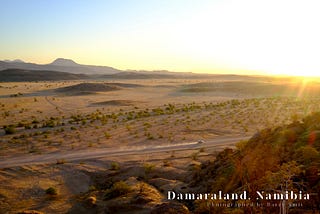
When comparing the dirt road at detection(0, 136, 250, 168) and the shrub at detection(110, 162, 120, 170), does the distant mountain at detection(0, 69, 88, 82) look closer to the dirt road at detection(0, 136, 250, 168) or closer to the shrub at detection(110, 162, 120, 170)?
the dirt road at detection(0, 136, 250, 168)

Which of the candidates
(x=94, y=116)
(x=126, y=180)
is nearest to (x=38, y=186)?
(x=126, y=180)

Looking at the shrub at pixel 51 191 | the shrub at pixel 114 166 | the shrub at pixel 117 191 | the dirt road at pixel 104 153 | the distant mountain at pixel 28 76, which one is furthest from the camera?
the distant mountain at pixel 28 76

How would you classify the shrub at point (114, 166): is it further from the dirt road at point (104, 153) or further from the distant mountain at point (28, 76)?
the distant mountain at point (28, 76)

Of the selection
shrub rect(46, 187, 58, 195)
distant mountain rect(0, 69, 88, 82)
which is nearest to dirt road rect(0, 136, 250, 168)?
shrub rect(46, 187, 58, 195)

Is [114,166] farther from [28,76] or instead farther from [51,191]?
[28,76]

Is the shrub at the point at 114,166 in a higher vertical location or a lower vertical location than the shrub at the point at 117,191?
lower

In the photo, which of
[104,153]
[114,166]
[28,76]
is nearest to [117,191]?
[114,166]

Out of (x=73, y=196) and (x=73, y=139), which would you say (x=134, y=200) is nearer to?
(x=73, y=196)

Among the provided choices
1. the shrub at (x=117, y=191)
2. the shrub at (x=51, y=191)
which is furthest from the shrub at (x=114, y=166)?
the shrub at (x=117, y=191)
